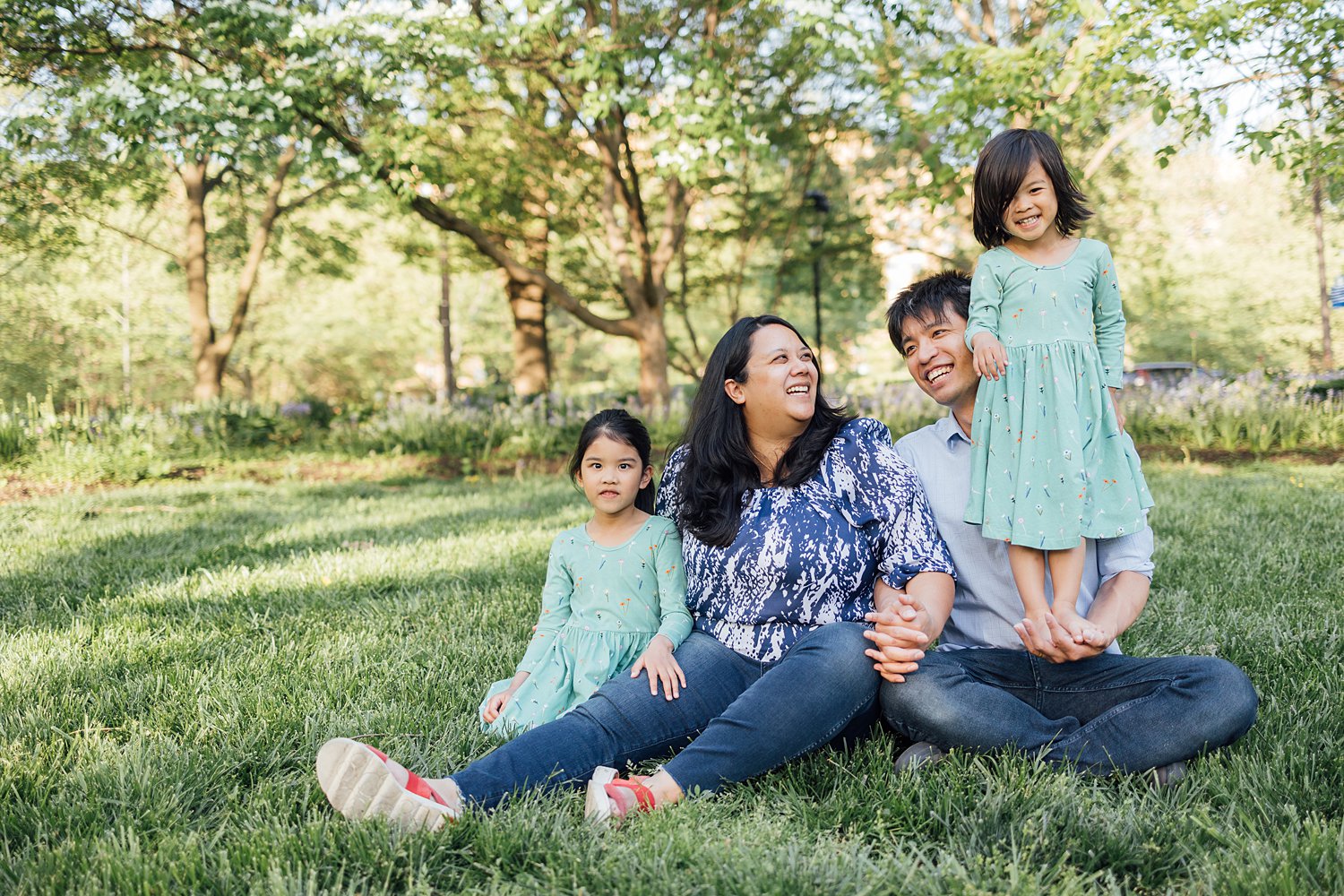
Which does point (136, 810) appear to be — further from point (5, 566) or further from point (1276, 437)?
point (1276, 437)

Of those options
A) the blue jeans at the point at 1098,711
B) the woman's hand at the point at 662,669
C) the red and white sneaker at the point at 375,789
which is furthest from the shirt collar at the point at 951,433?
the red and white sneaker at the point at 375,789

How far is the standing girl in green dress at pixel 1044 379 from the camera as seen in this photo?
2.49 meters

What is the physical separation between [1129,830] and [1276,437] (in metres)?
8.79

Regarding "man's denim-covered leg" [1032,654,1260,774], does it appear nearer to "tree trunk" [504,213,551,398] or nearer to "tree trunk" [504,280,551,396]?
"tree trunk" [504,213,551,398]

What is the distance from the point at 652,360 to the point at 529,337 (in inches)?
134

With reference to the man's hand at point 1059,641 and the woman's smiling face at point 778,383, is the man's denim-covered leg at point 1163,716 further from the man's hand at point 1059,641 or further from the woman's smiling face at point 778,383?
the woman's smiling face at point 778,383

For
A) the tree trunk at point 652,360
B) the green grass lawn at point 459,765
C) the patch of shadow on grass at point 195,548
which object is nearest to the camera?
the green grass lawn at point 459,765

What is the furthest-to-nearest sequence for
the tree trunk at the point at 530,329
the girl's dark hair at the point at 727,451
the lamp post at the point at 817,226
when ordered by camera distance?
the tree trunk at the point at 530,329, the lamp post at the point at 817,226, the girl's dark hair at the point at 727,451

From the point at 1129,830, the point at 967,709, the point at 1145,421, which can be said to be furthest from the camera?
the point at 1145,421

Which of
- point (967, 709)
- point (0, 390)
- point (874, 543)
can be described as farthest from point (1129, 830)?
point (0, 390)

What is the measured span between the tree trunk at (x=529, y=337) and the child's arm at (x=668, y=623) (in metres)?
10.8

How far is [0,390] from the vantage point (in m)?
23.2

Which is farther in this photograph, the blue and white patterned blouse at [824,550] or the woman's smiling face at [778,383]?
the woman's smiling face at [778,383]

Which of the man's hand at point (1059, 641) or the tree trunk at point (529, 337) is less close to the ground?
the tree trunk at point (529, 337)
